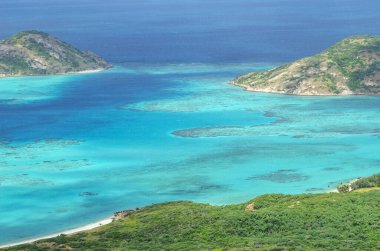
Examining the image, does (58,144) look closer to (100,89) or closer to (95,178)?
(95,178)

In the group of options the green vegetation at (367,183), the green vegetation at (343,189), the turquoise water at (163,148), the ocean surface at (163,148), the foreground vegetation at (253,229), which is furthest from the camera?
the turquoise water at (163,148)

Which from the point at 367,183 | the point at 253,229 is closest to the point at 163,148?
the point at 367,183

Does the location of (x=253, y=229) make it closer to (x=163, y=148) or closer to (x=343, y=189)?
(x=343, y=189)

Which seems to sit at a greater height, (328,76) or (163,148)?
(328,76)

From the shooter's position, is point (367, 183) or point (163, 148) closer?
point (367, 183)

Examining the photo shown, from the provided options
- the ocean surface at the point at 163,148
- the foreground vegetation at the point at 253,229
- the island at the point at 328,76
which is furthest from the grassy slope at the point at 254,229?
the island at the point at 328,76

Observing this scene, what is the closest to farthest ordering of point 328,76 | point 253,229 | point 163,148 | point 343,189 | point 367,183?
point 253,229 → point 367,183 → point 343,189 → point 163,148 → point 328,76

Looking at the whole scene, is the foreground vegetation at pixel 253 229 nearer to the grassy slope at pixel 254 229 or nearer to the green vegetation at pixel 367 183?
the grassy slope at pixel 254 229

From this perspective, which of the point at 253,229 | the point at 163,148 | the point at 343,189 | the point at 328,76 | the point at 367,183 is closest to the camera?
the point at 253,229
